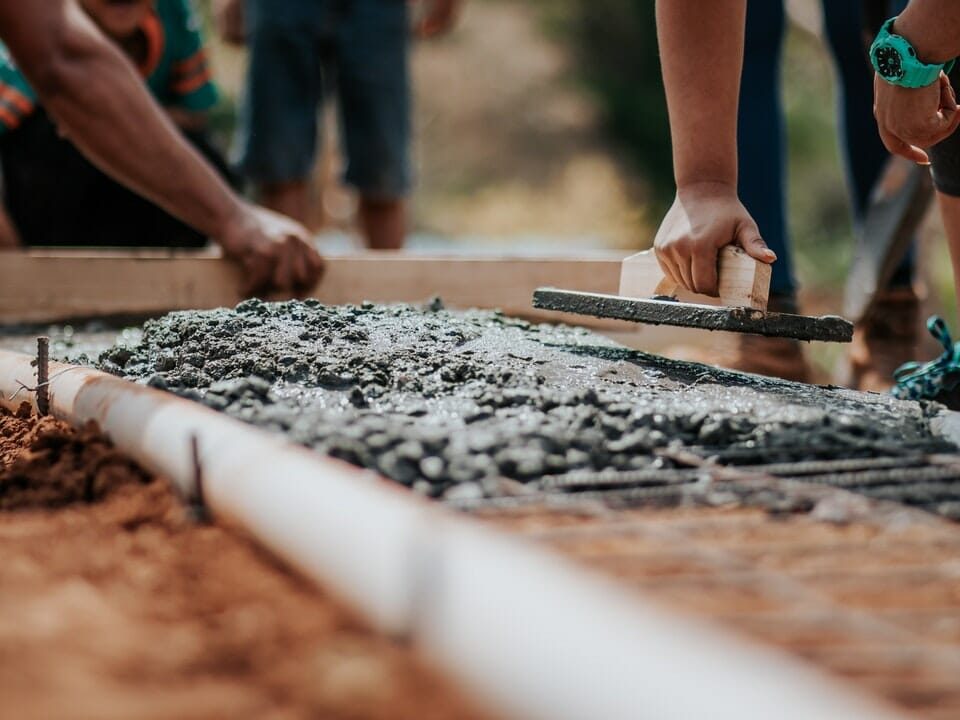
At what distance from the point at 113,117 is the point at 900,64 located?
1850 mm

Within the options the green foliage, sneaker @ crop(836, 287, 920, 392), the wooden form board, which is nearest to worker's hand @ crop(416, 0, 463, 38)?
the wooden form board

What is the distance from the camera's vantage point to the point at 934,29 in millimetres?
1700

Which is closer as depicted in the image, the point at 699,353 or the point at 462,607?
the point at 462,607

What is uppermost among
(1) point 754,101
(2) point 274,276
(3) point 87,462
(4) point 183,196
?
(1) point 754,101

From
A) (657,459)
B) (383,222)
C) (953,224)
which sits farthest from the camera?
(383,222)

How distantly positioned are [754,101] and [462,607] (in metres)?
2.37

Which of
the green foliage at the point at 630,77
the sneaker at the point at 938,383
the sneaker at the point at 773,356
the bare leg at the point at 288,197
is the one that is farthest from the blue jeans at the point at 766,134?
the green foliage at the point at 630,77

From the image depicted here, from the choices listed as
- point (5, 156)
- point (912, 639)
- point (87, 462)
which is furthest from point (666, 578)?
point (5, 156)

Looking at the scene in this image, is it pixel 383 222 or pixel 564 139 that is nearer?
pixel 383 222

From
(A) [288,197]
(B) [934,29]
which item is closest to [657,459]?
(B) [934,29]

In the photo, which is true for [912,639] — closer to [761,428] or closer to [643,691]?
[643,691]

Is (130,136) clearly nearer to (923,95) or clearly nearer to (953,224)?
(923,95)

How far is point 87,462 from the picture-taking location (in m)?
1.29

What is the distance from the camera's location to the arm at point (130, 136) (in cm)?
247
